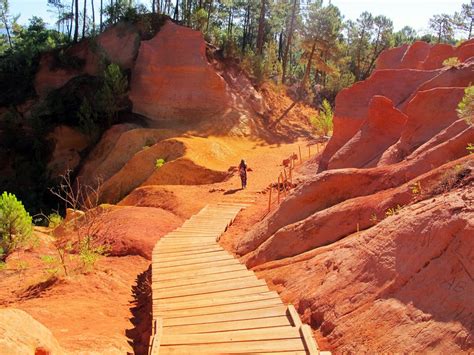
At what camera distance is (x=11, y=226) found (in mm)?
11852

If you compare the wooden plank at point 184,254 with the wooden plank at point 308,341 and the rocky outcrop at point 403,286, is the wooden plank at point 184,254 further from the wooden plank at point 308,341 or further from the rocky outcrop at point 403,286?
the wooden plank at point 308,341

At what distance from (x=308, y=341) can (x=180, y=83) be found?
24.6m

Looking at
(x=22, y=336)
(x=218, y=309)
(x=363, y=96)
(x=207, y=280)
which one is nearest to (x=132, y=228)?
(x=207, y=280)

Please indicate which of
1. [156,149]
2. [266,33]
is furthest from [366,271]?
[266,33]

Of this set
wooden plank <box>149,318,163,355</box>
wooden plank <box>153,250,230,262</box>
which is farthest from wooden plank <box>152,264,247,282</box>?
wooden plank <box>149,318,163,355</box>

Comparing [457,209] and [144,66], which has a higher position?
[144,66]

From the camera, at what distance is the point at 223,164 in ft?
73.7

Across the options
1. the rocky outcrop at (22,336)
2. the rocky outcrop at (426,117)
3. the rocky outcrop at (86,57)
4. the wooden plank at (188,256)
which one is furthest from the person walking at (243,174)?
the rocky outcrop at (86,57)

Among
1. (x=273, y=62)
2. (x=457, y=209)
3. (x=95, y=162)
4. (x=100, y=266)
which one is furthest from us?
(x=273, y=62)

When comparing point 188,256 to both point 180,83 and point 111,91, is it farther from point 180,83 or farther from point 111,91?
point 180,83

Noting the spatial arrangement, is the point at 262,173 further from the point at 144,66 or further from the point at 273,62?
the point at 273,62

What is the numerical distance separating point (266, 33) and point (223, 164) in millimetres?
24291

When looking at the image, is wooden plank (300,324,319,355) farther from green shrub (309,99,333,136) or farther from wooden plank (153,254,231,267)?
green shrub (309,99,333,136)

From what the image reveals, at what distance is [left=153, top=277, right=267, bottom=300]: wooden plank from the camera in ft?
22.3
